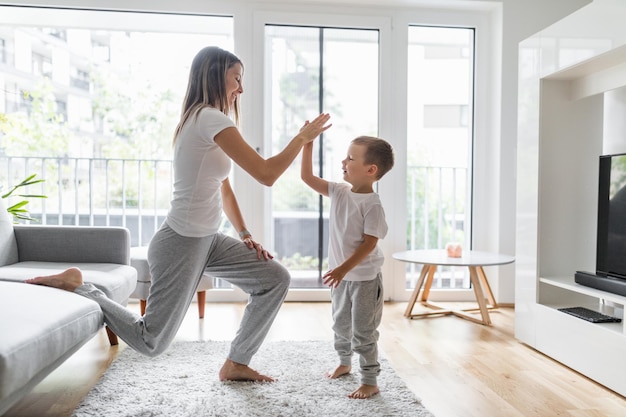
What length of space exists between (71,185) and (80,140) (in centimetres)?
70

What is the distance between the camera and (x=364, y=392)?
204 cm

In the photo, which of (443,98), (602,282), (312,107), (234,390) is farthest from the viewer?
(443,98)

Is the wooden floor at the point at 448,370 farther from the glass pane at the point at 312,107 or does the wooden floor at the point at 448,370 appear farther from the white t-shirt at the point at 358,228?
the glass pane at the point at 312,107

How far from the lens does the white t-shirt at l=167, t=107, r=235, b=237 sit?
1.95 metres

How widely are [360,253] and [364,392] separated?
53 cm

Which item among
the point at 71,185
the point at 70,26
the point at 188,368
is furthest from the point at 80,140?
the point at 188,368

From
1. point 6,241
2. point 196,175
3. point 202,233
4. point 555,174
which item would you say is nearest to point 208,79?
point 196,175

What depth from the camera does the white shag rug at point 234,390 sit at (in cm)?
188

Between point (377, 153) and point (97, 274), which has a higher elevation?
point (377, 153)

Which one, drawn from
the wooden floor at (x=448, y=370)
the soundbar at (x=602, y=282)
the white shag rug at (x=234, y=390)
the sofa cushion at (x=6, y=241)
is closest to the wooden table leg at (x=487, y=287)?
the wooden floor at (x=448, y=370)

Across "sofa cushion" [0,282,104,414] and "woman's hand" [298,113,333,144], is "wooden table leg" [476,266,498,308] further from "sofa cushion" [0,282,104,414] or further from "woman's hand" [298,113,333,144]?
"sofa cushion" [0,282,104,414]

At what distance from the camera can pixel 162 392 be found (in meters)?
2.06

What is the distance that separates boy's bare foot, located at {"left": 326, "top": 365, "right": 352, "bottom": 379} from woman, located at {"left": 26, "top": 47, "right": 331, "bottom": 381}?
0.36m

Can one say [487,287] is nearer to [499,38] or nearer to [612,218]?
[612,218]
